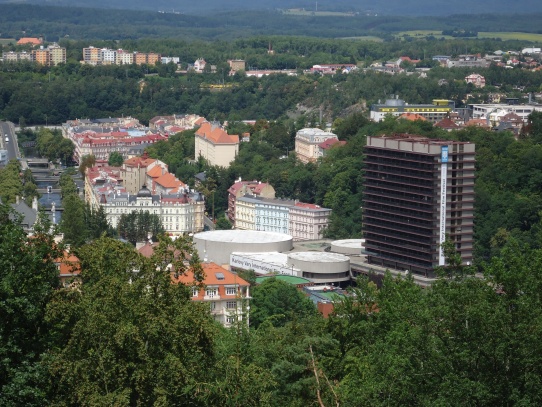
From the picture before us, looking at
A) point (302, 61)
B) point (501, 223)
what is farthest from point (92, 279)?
point (302, 61)

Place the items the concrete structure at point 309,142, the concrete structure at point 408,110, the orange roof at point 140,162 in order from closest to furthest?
the orange roof at point 140,162 < the concrete structure at point 309,142 < the concrete structure at point 408,110

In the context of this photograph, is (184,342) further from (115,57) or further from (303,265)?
(115,57)

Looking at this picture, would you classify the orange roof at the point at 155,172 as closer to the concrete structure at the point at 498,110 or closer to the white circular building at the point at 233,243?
the white circular building at the point at 233,243

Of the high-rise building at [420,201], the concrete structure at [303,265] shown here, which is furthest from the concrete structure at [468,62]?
the concrete structure at [303,265]

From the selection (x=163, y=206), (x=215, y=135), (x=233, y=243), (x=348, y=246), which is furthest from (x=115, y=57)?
(x=233, y=243)

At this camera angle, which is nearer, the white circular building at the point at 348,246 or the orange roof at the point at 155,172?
the white circular building at the point at 348,246

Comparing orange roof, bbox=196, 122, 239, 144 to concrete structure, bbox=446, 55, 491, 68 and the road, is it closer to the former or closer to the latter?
the road

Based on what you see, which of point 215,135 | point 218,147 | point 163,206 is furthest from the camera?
point 215,135

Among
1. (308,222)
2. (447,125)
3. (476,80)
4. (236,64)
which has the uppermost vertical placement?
(447,125)
